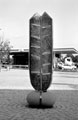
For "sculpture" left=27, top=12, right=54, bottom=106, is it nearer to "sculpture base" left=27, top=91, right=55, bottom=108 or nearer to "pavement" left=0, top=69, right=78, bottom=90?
"sculpture base" left=27, top=91, right=55, bottom=108

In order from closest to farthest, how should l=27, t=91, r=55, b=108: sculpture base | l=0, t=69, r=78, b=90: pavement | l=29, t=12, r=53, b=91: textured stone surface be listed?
1. l=27, t=91, r=55, b=108: sculpture base
2. l=29, t=12, r=53, b=91: textured stone surface
3. l=0, t=69, r=78, b=90: pavement

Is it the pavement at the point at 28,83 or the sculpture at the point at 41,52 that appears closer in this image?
the sculpture at the point at 41,52

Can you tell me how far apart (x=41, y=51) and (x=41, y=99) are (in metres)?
1.55

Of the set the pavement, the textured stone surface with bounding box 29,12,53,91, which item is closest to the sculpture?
the textured stone surface with bounding box 29,12,53,91

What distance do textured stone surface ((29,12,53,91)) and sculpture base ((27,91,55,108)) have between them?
32 cm

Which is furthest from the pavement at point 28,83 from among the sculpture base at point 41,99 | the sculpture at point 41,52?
the sculpture base at point 41,99

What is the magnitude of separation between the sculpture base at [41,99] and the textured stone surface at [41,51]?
32 centimetres

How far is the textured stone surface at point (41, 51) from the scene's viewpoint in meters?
10.1

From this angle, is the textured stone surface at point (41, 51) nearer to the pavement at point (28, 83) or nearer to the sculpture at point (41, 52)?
the sculpture at point (41, 52)

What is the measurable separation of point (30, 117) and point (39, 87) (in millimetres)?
2172

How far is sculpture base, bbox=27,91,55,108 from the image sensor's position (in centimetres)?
982

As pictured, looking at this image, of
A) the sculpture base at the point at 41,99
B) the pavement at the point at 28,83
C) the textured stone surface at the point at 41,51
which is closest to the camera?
the sculpture base at the point at 41,99

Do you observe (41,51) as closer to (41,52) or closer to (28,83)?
(41,52)

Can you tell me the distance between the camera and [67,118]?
799cm
